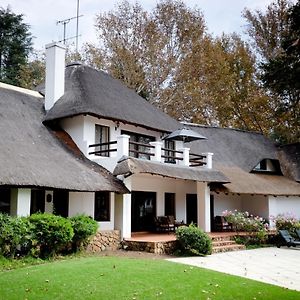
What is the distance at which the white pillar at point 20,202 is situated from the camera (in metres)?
14.6

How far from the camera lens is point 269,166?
2780cm

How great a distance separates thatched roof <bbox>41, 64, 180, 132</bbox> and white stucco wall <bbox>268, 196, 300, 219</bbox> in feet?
23.6

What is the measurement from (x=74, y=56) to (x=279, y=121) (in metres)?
16.5

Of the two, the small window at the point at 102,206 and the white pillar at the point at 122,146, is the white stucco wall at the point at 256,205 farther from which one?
the small window at the point at 102,206

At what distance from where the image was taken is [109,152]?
19594mm

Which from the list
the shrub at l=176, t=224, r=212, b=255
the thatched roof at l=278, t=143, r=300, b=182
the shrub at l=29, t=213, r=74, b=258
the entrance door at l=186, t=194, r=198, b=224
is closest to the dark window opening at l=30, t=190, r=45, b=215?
the shrub at l=29, t=213, r=74, b=258

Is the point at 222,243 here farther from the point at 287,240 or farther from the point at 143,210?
the point at 143,210

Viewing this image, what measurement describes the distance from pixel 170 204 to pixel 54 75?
8626 millimetres

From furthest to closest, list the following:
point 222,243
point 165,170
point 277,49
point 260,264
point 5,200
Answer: point 277,49 → point 222,243 → point 165,170 → point 5,200 → point 260,264

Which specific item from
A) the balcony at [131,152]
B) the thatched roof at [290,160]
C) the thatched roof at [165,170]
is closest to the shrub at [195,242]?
the thatched roof at [165,170]

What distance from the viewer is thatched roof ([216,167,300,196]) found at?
23188 millimetres

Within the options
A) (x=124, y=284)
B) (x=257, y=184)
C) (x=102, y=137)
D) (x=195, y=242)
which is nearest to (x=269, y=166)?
(x=257, y=184)

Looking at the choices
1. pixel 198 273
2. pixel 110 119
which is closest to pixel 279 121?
pixel 110 119

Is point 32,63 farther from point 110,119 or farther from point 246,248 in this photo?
point 246,248
